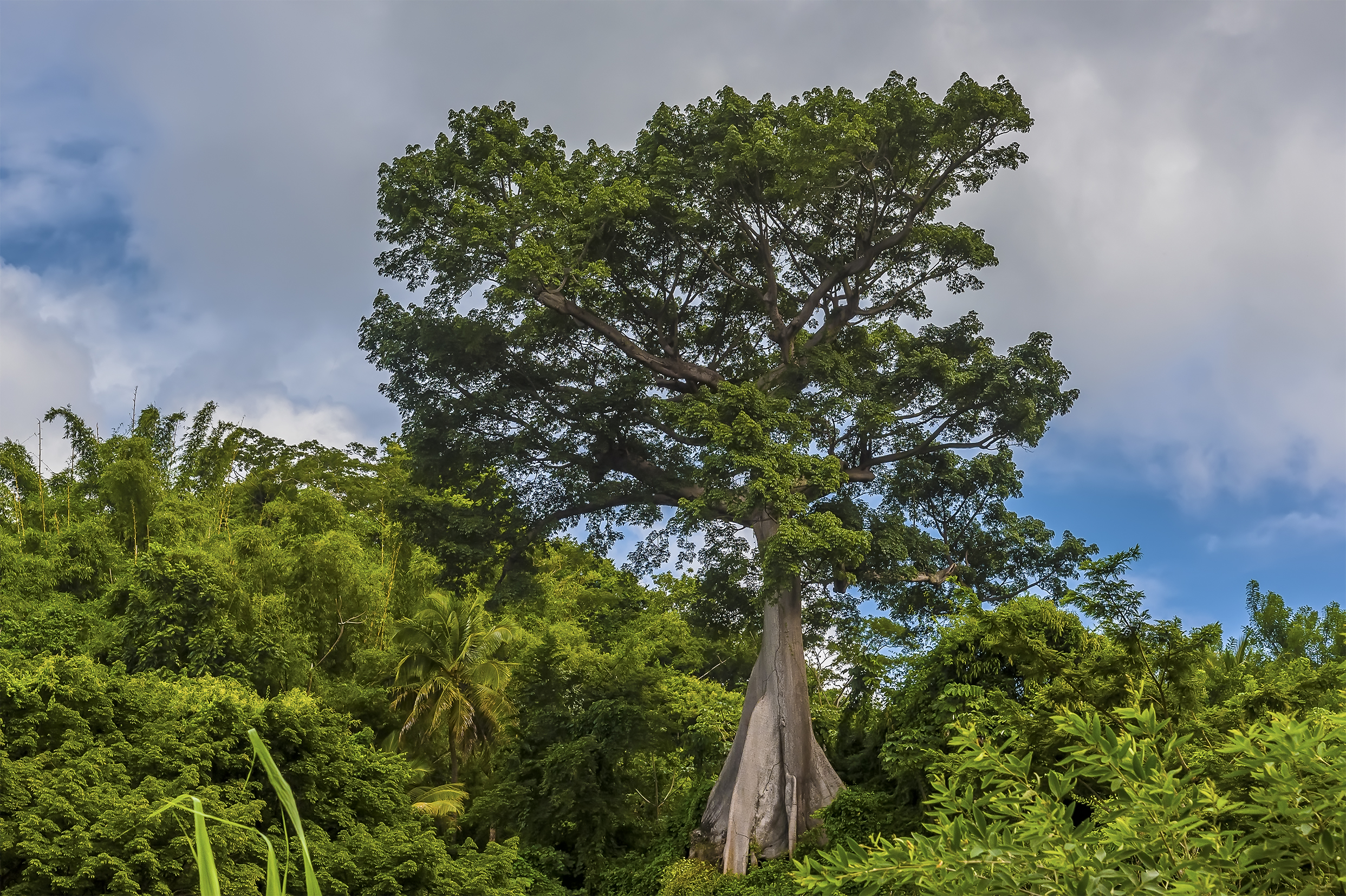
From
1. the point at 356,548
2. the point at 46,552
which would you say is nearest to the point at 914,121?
the point at 356,548

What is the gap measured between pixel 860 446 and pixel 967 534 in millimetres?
2290

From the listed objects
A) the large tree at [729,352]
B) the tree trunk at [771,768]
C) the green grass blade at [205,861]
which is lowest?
the green grass blade at [205,861]

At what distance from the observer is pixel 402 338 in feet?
56.5

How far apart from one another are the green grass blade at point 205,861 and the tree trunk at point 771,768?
14.5 metres

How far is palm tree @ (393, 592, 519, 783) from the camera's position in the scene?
2072 cm

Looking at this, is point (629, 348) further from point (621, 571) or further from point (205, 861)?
point (205, 861)

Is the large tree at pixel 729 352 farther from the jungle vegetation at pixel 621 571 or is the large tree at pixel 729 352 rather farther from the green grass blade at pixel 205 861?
the green grass blade at pixel 205 861

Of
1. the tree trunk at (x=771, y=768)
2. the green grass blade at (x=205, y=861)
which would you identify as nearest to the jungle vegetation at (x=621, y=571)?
the tree trunk at (x=771, y=768)

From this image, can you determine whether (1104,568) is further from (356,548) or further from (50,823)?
(356,548)

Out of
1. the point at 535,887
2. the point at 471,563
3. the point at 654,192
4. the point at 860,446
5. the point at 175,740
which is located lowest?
the point at 535,887

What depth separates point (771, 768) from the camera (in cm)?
1609

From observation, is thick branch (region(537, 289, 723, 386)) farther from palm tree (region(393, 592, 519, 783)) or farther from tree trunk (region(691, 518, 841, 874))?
palm tree (region(393, 592, 519, 783))

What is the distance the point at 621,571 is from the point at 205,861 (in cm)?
1861

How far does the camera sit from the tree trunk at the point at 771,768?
15688 mm
